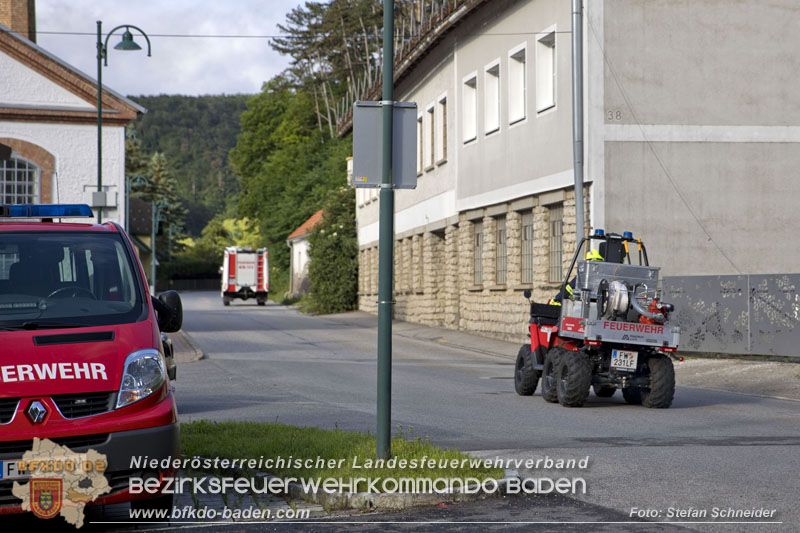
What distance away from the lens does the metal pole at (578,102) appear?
21547mm

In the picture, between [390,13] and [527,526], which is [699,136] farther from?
[527,526]

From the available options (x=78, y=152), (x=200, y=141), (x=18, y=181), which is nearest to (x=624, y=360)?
(x=78, y=152)

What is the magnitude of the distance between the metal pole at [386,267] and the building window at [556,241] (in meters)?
17.9

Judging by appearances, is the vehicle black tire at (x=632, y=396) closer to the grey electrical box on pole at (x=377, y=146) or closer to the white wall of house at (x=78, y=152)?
the grey electrical box on pole at (x=377, y=146)

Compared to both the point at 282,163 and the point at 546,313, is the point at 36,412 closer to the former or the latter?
the point at 546,313

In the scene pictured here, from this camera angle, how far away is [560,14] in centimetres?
2597

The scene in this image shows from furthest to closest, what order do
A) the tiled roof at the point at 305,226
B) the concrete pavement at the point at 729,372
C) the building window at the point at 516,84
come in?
the tiled roof at the point at 305,226, the building window at the point at 516,84, the concrete pavement at the point at 729,372

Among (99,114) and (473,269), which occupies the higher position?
(99,114)

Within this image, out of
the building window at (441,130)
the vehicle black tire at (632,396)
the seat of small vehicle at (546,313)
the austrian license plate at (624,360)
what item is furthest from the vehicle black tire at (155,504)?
the building window at (441,130)

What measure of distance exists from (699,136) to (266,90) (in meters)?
68.1

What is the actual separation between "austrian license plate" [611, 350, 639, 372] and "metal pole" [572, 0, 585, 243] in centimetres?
781

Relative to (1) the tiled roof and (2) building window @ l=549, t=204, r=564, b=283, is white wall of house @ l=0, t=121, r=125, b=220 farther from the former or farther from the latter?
(1) the tiled roof

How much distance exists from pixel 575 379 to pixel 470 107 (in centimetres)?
2058

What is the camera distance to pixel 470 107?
33406 millimetres
